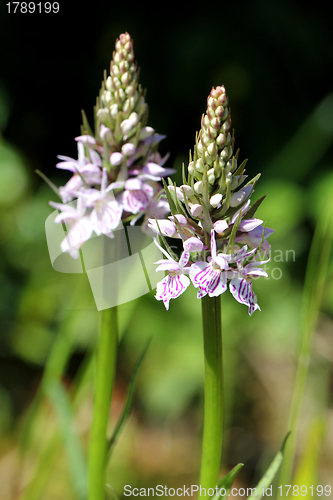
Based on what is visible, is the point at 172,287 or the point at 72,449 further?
the point at 72,449

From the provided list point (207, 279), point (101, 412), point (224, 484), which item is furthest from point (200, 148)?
point (101, 412)

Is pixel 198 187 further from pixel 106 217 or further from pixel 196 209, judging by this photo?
pixel 106 217

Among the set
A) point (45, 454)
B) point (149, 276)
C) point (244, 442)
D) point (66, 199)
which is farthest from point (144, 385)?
point (66, 199)

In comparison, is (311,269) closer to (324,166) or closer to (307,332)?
(307,332)

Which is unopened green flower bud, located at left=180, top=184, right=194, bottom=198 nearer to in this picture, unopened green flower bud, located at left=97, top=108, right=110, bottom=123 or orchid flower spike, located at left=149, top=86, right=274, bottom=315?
orchid flower spike, located at left=149, top=86, right=274, bottom=315

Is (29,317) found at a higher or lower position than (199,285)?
lower

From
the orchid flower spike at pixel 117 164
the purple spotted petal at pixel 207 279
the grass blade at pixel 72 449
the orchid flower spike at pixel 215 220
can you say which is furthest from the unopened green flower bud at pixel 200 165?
the grass blade at pixel 72 449

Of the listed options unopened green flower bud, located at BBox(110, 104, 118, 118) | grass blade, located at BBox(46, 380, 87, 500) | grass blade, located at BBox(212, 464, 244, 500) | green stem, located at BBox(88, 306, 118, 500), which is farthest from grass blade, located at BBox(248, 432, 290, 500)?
unopened green flower bud, located at BBox(110, 104, 118, 118)

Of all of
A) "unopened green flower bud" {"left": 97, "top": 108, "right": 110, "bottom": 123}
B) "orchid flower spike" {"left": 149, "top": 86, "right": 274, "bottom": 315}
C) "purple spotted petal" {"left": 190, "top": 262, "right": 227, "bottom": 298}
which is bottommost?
"purple spotted petal" {"left": 190, "top": 262, "right": 227, "bottom": 298}
